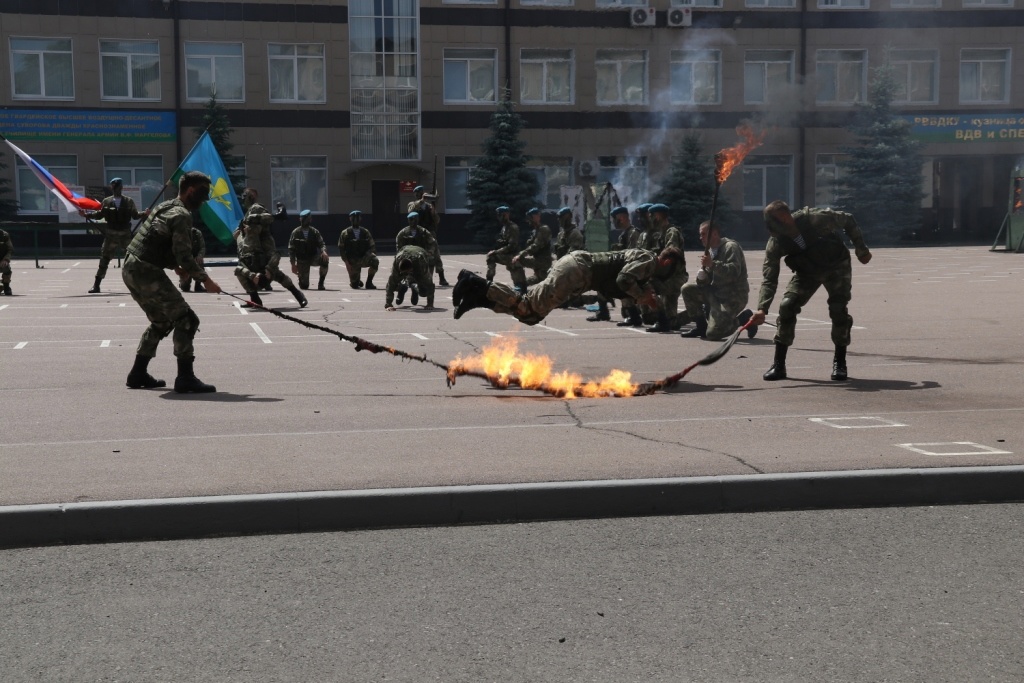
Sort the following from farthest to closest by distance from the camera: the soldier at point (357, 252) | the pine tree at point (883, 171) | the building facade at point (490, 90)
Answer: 1. the pine tree at point (883, 171)
2. the building facade at point (490, 90)
3. the soldier at point (357, 252)

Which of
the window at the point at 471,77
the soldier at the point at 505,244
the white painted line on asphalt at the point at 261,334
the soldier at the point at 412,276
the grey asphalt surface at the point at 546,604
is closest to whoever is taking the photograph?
the grey asphalt surface at the point at 546,604

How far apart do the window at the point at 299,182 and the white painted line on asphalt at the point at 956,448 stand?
40.3m

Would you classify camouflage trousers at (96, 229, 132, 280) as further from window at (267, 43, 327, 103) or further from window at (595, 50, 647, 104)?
window at (595, 50, 647, 104)

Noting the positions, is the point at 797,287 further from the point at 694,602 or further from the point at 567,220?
the point at 567,220

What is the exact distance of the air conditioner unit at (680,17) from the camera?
48.3 m

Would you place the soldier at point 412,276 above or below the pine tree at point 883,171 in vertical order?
below

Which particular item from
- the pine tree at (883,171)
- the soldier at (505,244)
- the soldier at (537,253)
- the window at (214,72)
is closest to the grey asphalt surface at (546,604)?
the soldier at (537,253)

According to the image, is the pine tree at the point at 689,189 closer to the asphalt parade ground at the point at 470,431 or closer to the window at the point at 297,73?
the window at the point at 297,73

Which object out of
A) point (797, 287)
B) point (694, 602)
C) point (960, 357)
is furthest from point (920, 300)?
point (694, 602)

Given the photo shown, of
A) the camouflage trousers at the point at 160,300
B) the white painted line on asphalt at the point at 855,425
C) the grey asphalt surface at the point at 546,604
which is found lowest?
the grey asphalt surface at the point at 546,604

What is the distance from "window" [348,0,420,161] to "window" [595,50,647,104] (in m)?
7.11

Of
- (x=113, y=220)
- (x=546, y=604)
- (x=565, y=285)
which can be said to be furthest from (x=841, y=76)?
(x=546, y=604)

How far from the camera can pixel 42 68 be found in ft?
147

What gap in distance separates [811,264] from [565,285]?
7.89 ft
